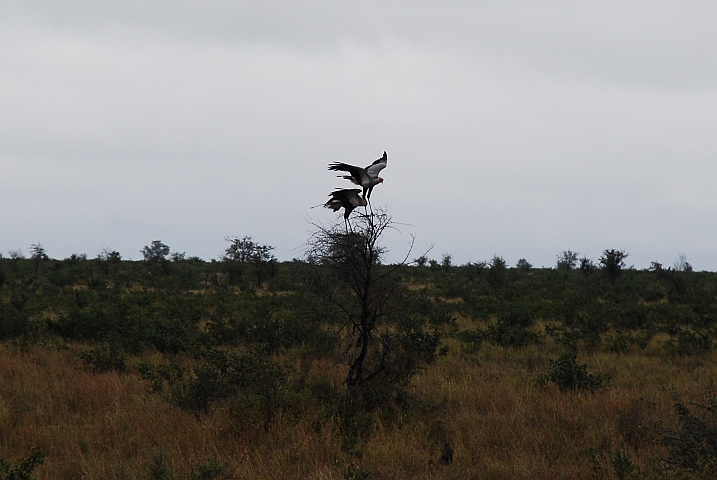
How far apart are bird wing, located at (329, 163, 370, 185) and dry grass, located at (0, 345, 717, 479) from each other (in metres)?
2.55

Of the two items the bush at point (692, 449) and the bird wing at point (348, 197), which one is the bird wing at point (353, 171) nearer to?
the bird wing at point (348, 197)

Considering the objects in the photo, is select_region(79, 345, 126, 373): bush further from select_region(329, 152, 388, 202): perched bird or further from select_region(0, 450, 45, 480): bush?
select_region(329, 152, 388, 202): perched bird

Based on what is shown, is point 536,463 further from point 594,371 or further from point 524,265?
point 524,265

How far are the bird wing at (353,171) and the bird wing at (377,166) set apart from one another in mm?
152

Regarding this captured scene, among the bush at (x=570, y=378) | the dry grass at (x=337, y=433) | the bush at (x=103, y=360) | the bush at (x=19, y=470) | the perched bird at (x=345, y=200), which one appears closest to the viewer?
the bush at (x=19, y=470)

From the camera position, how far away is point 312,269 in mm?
6750

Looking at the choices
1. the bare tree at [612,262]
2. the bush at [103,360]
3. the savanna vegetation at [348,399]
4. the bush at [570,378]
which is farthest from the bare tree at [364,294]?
the bare tree at [612,262]

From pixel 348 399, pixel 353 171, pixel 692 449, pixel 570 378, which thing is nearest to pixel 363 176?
pixel 353 171

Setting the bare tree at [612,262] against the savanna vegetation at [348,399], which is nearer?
the savanna vegetation at [348,399]

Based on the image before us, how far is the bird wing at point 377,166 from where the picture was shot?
21.6ft

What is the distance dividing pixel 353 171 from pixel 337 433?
2.68m

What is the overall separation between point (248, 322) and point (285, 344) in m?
1.89

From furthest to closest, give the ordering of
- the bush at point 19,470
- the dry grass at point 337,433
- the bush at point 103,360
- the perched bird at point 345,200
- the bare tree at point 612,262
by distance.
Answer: the bare tree at point 612,262
the bush at point 103,360
the perched bird at point 345,200
the dry grass at point 337,433
the bush at point 19,470

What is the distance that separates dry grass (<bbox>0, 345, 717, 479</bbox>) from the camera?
5.44 m
